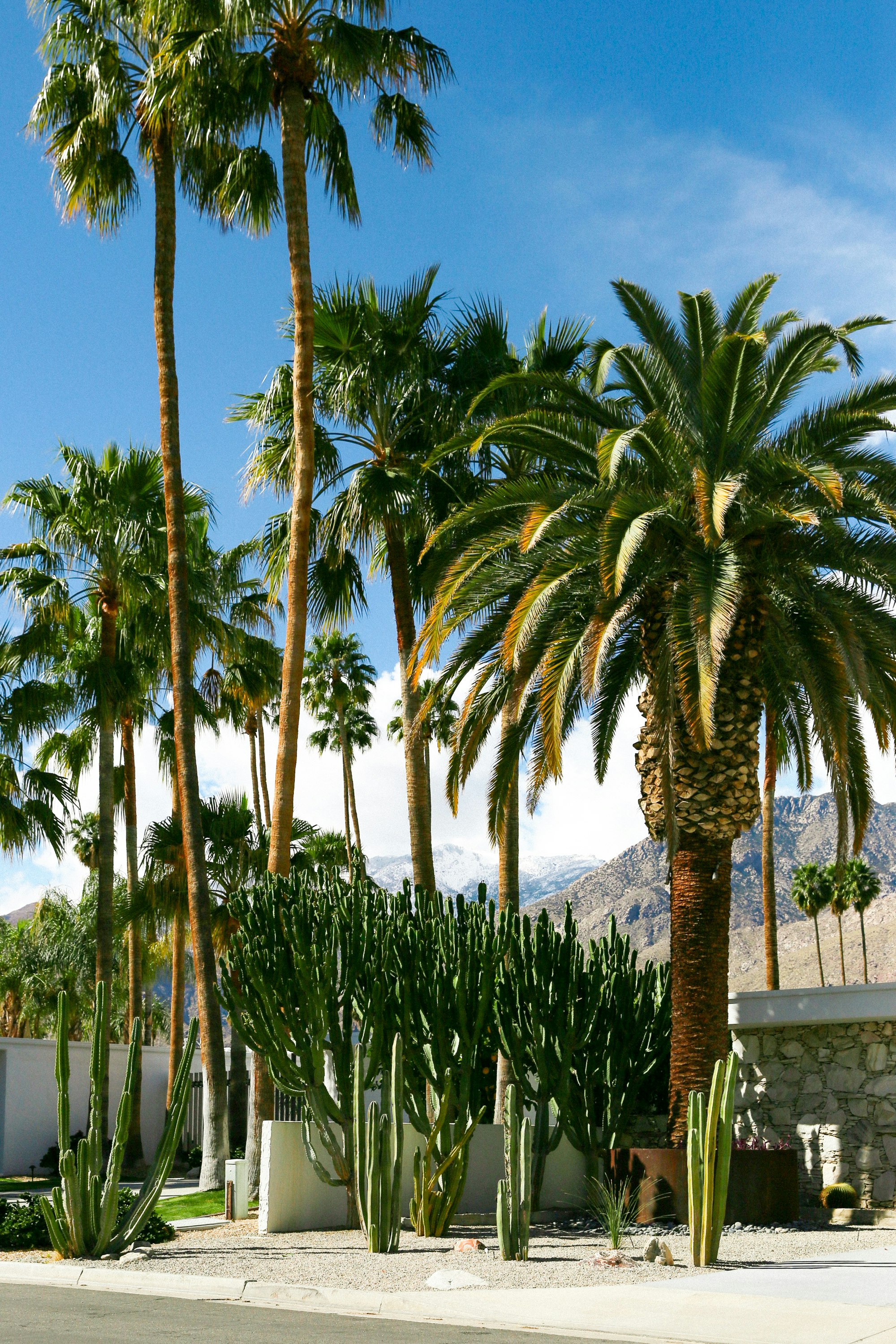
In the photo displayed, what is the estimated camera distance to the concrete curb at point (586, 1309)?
8.22 metres

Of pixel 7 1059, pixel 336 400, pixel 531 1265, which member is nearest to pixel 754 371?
pixel 336 400

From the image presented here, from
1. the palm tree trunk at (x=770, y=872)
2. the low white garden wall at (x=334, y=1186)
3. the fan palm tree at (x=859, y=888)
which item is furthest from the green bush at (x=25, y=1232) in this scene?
the fan palm tree at (x=859, y=888)

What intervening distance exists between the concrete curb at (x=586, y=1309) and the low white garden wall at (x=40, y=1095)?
712 inches

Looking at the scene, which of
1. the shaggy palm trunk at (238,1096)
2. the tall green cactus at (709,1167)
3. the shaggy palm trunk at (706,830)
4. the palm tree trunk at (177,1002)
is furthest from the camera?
the palm tree trunk at (177,1002)

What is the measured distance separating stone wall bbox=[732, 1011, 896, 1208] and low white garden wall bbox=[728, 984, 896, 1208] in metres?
0.01

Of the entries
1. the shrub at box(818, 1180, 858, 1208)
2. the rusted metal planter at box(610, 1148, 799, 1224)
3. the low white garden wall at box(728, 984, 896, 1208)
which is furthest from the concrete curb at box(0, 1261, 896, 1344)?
the low white garden wall at box(728, 984, 896, 1208)

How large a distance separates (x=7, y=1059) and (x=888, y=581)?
74.5 ft

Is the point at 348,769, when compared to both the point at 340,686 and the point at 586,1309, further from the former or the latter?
the point at 586,1309

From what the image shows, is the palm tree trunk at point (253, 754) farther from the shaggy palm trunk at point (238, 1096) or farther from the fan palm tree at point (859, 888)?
the fan palm tree at point (859, 888)

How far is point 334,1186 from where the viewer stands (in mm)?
15125

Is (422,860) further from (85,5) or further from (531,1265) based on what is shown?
(85,5)

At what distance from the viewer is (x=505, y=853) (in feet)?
64.0

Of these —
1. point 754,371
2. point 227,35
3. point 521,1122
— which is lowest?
point 521,1122

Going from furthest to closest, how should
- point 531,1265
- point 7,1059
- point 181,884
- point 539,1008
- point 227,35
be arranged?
1. point 7,1059
2. point 181,884
3. point 227,35
4. point 539,1008
5. point 531,1265
